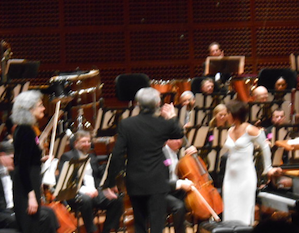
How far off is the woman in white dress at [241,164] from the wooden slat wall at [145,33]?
16.6ft

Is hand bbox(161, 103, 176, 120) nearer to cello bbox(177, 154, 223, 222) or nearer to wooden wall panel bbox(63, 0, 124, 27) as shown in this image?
cello bbox(177, 154, 223, 222)

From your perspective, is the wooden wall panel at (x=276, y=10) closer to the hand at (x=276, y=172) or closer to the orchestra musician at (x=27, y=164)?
the hand at (x=276, y=172)

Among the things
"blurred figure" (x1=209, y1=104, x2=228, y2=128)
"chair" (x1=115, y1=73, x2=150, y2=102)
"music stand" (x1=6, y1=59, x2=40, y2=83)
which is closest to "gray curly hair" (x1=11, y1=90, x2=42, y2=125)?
"blurred figure" (x1=209, y1=104, x2=228, y2=128)

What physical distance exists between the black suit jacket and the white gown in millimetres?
657

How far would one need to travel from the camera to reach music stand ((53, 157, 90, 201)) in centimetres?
490

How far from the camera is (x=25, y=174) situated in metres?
4.25

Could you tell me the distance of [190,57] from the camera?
10.2 m

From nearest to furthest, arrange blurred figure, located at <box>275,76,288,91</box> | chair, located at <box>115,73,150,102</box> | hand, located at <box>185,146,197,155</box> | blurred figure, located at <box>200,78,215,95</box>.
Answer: hand, located at <box>185,146,197,155</box> → blurred figure, located at <box>200,78,215,95</box> → chair, located at <box>115,73,150,102</box> → blurred figure, located at <box>275,76,288,91</box>

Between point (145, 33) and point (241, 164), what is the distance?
215 inches

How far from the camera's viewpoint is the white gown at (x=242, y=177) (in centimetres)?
498

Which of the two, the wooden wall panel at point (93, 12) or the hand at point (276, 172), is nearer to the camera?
the hand at point (276, 172)

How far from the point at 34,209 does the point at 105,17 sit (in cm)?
603

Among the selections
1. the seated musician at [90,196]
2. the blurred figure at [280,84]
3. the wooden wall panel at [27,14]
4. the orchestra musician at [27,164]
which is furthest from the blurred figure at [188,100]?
the wooden wall panel at [27,14]

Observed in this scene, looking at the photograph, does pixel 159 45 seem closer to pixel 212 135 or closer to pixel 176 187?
pixel 212 135
